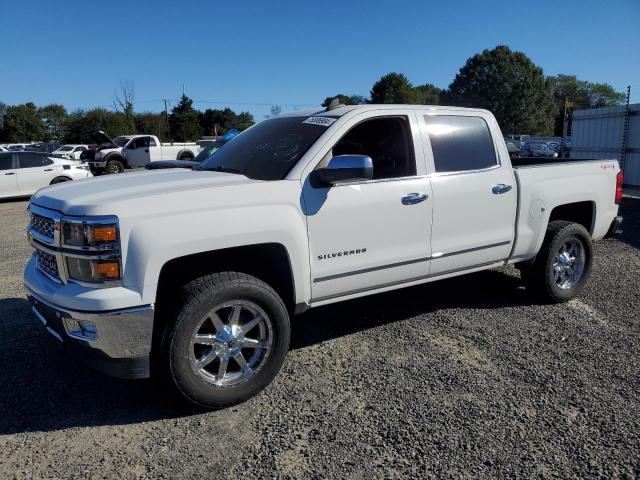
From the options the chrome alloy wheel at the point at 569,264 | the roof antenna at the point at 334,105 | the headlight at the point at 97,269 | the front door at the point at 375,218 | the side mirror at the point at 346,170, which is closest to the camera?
the headlight at the point at 97,269

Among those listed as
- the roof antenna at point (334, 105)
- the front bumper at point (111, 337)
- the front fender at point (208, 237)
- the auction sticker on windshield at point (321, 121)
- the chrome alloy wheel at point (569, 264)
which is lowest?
the chrome alloy wheel at point (569, 264)

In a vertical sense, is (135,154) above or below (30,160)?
below

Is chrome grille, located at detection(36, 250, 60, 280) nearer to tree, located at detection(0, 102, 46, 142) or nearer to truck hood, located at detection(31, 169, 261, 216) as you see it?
truck hood, located at detection(31, 169, 261, 216)

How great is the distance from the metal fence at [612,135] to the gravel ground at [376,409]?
1093 cm

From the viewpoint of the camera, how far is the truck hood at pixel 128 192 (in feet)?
9.55

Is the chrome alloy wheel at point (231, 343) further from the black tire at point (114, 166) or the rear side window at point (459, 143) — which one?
the black tire at point (114, 166)

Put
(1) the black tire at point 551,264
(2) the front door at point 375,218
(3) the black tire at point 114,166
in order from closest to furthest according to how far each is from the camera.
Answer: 1. (2) the front door at point 375,218
2. (1) the black tire at point 551,264
3. (3) the black tire at point 114,166

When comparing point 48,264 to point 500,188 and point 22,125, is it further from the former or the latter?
point 22,125

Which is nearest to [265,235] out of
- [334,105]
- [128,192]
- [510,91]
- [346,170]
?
[346,170]

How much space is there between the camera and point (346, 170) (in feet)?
11.2

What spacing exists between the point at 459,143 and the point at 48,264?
10.8 feet

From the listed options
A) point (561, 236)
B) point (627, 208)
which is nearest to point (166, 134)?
point (627, 208)

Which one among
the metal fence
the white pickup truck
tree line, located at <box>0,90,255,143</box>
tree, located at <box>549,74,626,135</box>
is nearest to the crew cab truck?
the metal fence

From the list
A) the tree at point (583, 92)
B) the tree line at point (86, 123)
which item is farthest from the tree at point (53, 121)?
the tree at point (583, 92)
